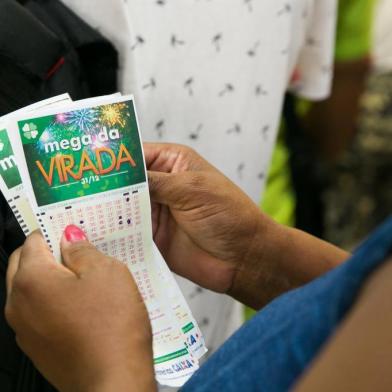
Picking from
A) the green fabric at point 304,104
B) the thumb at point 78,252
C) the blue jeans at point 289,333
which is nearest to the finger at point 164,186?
the thumb at point 78,252

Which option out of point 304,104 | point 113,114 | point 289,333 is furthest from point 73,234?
point 304,104

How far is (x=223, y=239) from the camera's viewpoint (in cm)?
80

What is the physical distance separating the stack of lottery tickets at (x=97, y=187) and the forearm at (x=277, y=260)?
0.46 ft

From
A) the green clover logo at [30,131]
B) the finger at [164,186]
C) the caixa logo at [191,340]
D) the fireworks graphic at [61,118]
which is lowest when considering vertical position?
the caixa logo at [191,340]

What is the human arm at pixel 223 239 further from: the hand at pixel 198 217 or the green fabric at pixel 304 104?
the green fabric at pixel 304 104

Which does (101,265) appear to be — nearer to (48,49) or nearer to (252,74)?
(48,49)

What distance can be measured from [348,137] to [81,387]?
1.46 meters

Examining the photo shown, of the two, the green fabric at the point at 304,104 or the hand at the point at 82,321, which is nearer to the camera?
the hand at the point at 82,321

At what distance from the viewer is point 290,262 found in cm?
83

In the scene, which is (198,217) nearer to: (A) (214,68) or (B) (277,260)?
(B) (277,260)

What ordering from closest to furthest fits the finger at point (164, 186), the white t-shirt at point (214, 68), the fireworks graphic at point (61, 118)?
the fireworks graphic at point (61, 118) → the finger at point (164, 186) → the white t-shirt at point (214, 68)

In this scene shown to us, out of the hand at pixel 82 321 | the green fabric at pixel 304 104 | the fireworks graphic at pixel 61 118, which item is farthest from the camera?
the green fabric at pixel 304 104

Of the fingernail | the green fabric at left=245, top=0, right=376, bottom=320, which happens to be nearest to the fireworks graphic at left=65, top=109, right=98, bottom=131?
the fingernail

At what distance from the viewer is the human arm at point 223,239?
775 mm
